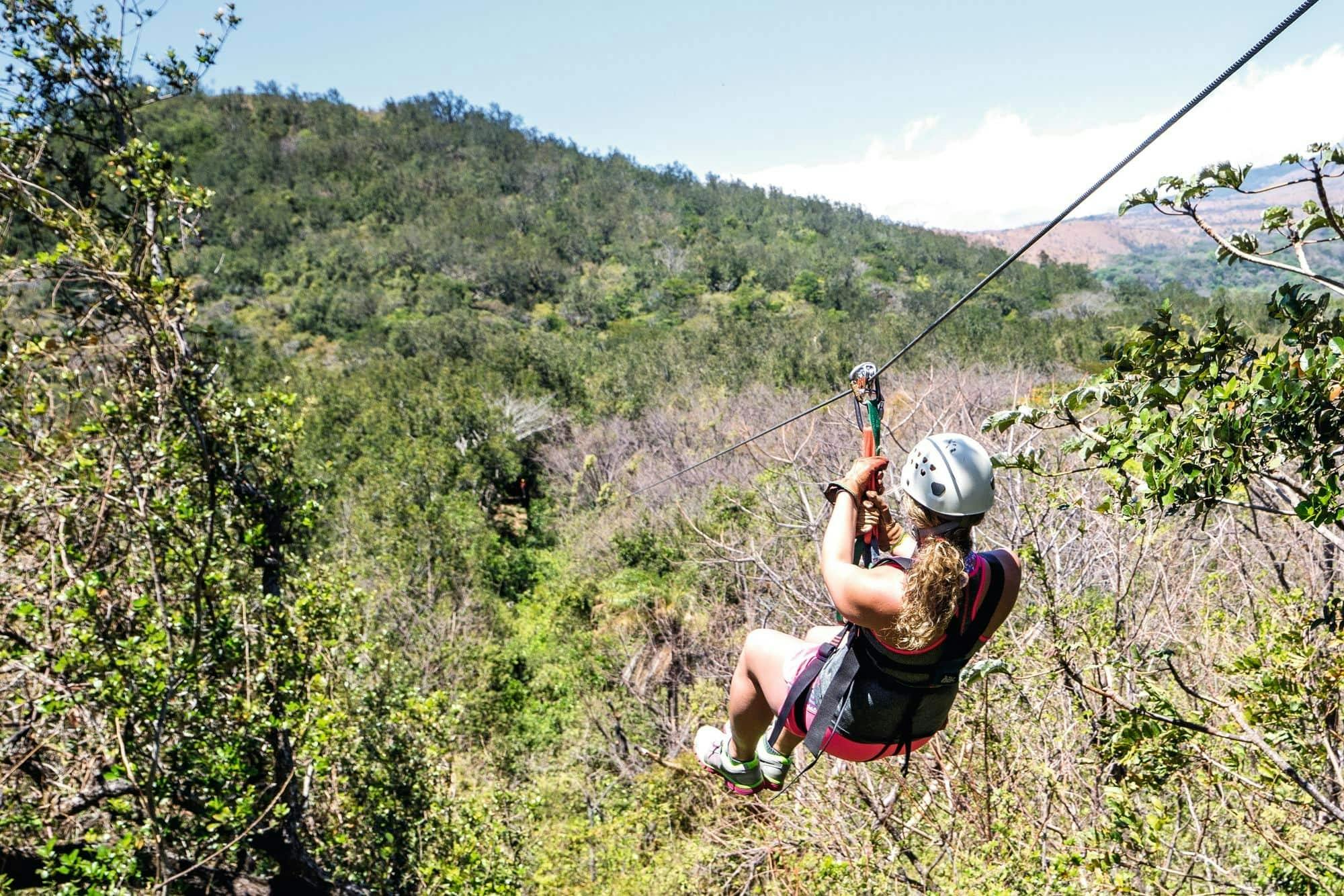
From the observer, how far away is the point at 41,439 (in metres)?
4.91

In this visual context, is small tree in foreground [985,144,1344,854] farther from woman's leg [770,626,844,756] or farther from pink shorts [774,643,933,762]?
woman's leg [770,626,844,756]

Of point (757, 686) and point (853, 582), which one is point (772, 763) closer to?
point (757, 686)

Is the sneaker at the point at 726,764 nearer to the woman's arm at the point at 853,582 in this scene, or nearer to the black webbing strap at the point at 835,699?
the black webbing strap at the point at 835,699

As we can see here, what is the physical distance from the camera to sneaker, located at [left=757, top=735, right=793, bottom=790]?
3346 mm

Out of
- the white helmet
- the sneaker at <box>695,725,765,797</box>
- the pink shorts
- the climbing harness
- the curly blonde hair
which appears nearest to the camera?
the curly blonde hair

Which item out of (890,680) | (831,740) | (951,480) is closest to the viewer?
(951,480)

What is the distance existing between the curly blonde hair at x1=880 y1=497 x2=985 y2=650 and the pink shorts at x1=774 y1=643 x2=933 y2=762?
0.65 meters

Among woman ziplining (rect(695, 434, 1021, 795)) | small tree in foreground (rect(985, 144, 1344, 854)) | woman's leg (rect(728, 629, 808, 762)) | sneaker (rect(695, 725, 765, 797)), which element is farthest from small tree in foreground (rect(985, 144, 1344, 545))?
sneaker (rect(695, 725, 765, 797))

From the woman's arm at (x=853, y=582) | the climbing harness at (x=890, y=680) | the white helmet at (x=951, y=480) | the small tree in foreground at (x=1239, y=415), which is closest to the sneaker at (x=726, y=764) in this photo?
the climbing harness at (x=890, y=680)

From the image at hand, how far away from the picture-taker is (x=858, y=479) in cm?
256

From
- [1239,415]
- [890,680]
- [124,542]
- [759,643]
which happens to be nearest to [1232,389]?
[1239,415]

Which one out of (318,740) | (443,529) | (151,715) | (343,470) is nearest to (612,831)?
(318,740)

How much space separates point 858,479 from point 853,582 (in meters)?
0.37

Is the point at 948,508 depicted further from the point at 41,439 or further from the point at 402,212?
the point at 402,212
